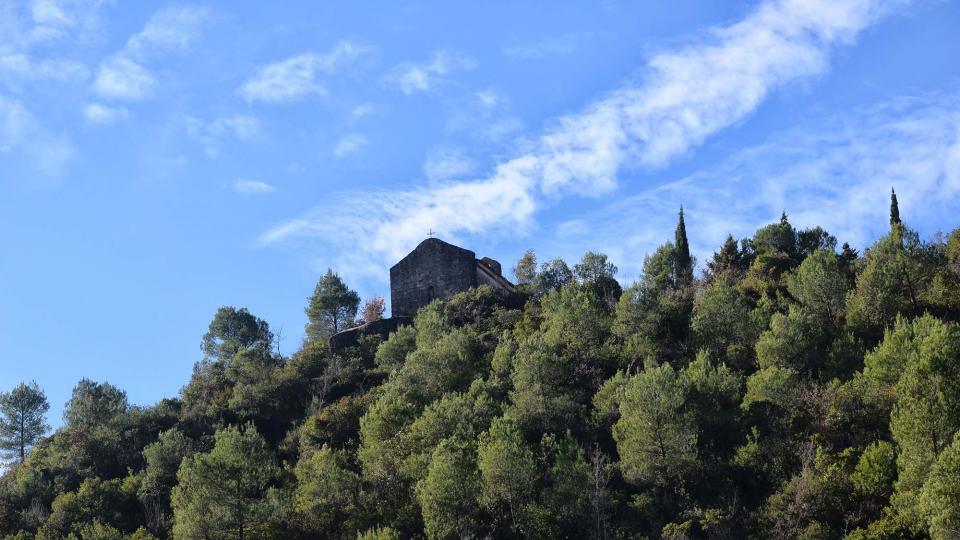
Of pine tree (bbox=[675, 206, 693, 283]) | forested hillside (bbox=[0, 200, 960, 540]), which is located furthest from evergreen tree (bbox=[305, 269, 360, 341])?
pine tree (bbox=[675, 206, 693, 283])

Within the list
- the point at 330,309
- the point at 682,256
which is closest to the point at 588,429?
the point at 682,256

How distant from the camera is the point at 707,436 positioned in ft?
155

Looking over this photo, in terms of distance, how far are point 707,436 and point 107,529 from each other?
30.7 meters

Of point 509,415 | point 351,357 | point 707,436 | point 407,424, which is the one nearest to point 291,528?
point 407,424

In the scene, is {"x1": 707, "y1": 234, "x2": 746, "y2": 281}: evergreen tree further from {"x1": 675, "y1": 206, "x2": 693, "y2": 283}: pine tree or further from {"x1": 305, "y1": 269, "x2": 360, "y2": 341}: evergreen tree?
{"x1": 305, "y1": 269, "x2": 360, "y2": 341}: evergreen tree

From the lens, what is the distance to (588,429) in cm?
5100

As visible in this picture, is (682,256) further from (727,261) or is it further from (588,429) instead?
(588,429)

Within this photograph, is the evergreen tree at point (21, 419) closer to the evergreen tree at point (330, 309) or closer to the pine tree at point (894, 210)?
the evergreen tree at point (330, 309)

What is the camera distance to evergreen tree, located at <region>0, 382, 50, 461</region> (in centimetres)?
7531

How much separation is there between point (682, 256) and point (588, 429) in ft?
99.7

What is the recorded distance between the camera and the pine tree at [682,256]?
75.0 metres

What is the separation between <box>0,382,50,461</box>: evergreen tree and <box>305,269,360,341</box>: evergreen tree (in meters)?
22.7

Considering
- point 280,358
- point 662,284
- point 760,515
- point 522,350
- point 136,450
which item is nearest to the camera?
point 760,515

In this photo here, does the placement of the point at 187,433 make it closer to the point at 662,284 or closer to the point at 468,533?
the point at 468,533
